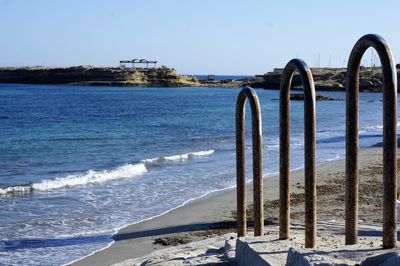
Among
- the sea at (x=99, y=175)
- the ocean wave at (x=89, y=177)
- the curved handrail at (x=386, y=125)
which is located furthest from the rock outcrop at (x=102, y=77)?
the curved handrail at (x=386, y=125)

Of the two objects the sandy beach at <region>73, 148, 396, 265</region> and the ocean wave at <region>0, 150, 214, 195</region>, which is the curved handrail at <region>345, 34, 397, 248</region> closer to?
the sandy beach at <region>73, 148, 396, 265</region>

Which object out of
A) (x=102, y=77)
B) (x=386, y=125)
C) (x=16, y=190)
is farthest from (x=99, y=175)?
(x=102, y=77)

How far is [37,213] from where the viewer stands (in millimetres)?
11266

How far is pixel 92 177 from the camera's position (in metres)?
16.0

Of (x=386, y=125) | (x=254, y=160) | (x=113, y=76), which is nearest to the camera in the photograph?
(x=386, y=125)

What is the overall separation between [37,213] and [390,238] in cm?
856

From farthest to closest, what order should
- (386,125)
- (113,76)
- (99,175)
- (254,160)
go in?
(113,76) → (99,175) → (254,160) → (386,125)

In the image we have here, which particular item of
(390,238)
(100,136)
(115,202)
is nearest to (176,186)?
(115,202)

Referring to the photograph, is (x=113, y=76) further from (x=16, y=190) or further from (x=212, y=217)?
(x=212, y=217)

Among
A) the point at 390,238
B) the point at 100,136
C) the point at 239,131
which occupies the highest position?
the point at 239,131

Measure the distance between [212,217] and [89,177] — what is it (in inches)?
239

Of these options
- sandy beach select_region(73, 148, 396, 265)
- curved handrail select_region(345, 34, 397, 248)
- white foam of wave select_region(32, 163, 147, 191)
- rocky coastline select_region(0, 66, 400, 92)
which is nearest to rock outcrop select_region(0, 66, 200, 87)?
rocky coastline select_region(0, 66, 400, 92)

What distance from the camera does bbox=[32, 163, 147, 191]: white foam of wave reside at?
14.7 m

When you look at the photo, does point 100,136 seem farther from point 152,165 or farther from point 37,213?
point 37,213
